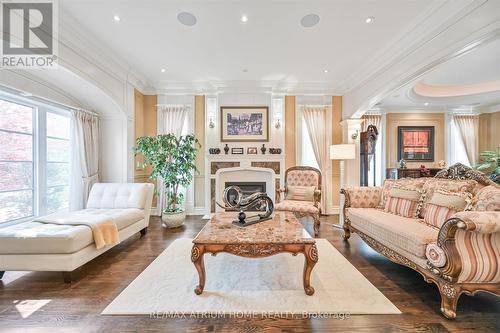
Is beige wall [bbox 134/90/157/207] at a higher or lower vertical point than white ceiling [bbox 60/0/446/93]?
lower

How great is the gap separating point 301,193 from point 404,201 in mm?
1773

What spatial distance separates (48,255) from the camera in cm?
230

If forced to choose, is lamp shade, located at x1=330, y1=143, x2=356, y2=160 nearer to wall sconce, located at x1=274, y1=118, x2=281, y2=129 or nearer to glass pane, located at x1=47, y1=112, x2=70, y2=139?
wall sconce, located at x1=274, y1=118, x2=281, y2=129

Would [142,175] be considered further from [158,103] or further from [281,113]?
[281,113]

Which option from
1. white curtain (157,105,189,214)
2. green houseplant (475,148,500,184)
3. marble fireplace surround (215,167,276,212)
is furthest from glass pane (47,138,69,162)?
green houseplant (475,148,500,184)

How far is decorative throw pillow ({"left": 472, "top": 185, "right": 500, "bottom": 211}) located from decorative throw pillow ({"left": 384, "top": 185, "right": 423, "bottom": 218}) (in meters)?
0.71

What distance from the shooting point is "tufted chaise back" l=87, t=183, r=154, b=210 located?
3801 mm

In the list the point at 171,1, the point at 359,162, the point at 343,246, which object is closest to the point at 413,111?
the point at 359,162

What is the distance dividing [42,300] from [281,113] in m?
5.02

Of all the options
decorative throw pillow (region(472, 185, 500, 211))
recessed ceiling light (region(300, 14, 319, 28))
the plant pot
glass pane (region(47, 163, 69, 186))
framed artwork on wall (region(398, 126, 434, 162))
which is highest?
recessed ceiling light (region(300, 14, 319, 28))

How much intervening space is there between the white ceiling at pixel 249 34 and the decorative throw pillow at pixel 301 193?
2.45m

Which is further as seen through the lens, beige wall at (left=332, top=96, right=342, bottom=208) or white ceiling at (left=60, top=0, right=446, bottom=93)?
beige wall at (left=332, top=96, right=342, bottom=208)

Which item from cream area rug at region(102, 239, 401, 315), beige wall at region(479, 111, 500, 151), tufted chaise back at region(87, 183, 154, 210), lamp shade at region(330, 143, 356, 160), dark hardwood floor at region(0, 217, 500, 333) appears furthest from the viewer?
beige wall at region(479, 111, 500, 151)

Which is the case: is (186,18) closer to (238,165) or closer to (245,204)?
(245,204)
